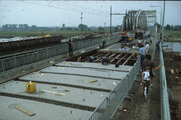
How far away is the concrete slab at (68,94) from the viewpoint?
8203mm

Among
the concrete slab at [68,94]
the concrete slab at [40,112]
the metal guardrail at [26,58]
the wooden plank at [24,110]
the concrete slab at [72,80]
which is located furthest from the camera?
the metal guardrail at [26,58]

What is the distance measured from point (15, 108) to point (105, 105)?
4132 mm

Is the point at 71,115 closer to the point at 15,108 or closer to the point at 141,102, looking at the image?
the point at 15,108

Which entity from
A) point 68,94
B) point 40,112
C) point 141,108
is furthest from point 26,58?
point 141,108

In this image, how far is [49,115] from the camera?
268 inches

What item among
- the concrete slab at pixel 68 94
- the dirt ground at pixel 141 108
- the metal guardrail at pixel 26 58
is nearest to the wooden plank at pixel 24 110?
the concrete slab at pixel 68 94

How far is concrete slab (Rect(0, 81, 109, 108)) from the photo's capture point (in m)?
8.20

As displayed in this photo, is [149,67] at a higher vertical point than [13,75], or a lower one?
higher

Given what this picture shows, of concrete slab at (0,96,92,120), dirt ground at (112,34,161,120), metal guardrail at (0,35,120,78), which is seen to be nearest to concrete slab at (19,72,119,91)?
metal guardrail at (0,35,120,78)

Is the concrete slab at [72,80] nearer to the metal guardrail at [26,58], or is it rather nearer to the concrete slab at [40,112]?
the metal guardrail at [26,58]

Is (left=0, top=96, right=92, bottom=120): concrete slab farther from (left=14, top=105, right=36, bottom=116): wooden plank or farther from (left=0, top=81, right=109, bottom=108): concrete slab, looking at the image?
(left=0, top=81, right=109, bottom=108): concrete slab

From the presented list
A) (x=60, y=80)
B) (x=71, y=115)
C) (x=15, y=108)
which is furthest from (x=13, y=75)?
(x=71, y=115)

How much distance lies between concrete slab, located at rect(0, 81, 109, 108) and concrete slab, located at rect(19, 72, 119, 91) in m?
0.84

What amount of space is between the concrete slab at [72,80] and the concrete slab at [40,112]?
3176 millimetres
